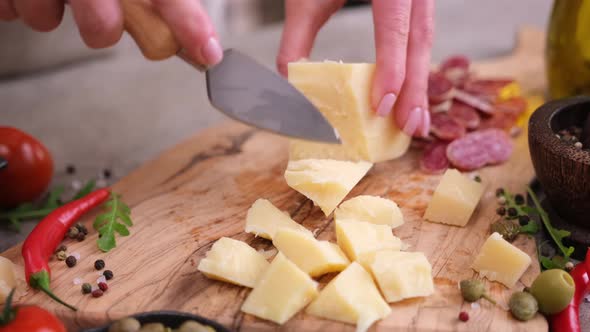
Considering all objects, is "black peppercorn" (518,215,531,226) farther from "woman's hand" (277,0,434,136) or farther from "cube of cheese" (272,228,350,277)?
"cube of cheese" (272,228,350,277)

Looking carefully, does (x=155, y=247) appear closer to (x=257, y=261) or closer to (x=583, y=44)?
(x=257, y=261)

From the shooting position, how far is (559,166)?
1781 millimetres

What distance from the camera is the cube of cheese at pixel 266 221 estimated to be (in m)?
1.87

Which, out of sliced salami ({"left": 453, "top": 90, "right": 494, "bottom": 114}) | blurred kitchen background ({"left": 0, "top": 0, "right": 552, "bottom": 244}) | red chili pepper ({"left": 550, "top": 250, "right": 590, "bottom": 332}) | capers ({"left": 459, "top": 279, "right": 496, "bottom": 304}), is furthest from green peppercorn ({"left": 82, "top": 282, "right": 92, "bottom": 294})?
sliced salami ({"left": 453, "top": 90, "right": 494, "bottom": 114})

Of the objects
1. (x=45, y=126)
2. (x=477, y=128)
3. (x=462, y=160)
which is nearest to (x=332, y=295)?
(x=462, y=160)

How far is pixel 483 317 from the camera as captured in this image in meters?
1.56

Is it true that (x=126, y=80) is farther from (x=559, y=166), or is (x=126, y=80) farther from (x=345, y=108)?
(x=559, y=166)

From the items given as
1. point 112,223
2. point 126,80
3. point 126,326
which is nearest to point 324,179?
point 112,223

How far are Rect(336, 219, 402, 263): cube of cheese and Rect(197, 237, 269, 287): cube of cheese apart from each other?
24 cm

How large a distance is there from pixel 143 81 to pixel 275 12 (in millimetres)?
2533

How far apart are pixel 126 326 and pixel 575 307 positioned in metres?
1.17

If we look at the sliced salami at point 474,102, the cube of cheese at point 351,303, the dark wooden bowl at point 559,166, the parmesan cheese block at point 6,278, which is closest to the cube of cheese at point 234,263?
the cube of cheese at point 351,303

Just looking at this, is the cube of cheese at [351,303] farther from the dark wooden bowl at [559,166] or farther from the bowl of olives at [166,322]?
the dark wooden bowl at [559,166]

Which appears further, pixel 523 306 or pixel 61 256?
pixel 61 256
